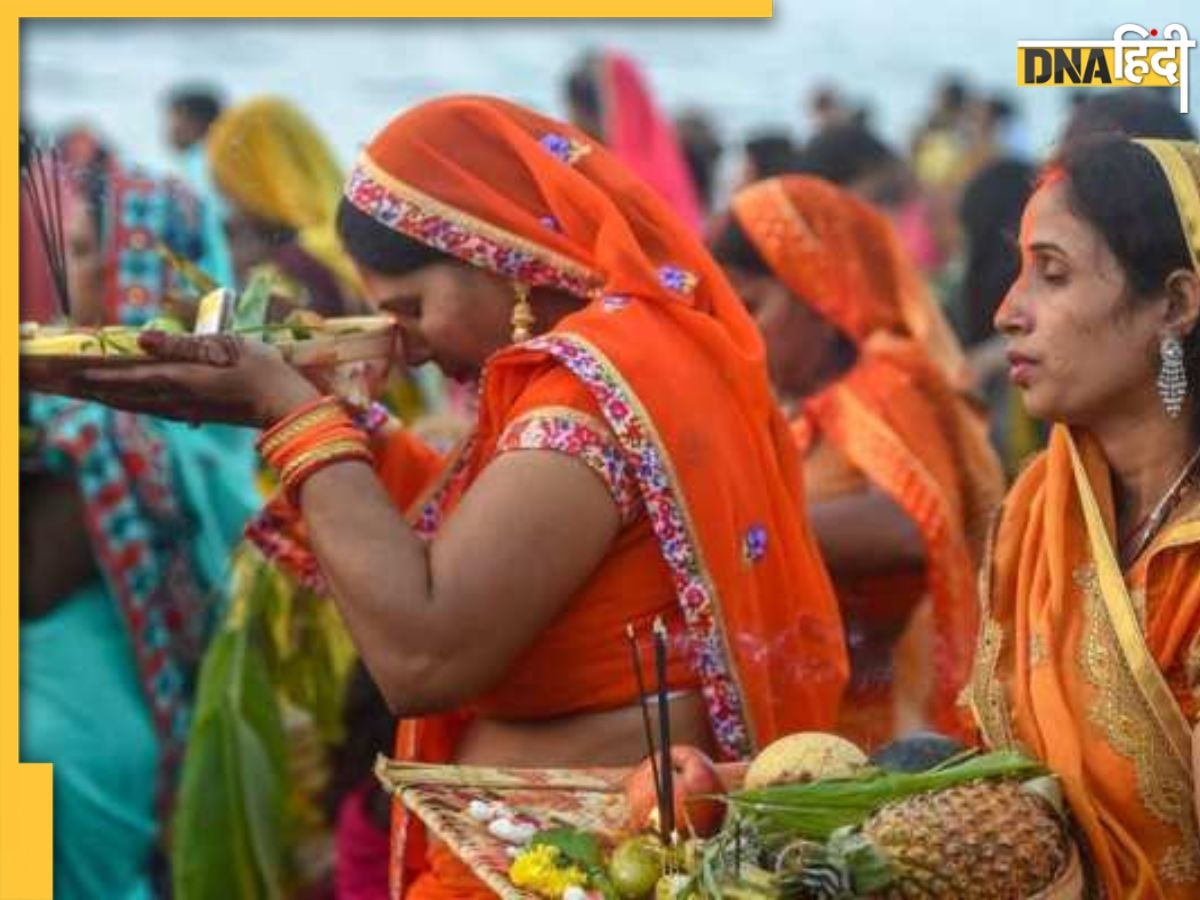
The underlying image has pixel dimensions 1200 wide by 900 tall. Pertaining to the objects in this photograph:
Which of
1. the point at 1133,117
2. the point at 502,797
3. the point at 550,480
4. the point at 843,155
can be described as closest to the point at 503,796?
the point at 502,797

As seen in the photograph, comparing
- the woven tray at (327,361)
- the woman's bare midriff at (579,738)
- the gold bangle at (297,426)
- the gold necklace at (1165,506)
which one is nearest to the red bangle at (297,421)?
the gold bangle at (297,426)

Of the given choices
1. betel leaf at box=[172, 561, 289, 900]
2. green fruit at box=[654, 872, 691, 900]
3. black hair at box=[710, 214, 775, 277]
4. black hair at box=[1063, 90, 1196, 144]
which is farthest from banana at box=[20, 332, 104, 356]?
black hair at box=[710, 214, 775, 277]

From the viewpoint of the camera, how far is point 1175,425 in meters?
2.96

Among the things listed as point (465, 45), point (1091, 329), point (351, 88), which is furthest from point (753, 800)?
point (465, 45)

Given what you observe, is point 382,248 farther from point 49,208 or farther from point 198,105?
point 198,105

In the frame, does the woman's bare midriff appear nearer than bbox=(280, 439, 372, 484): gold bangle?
No

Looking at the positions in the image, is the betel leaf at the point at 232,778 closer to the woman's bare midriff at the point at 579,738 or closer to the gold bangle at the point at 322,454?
the woman's bare midriff at the point at 579,738

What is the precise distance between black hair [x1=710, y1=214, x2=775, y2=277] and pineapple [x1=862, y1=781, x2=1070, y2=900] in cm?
248

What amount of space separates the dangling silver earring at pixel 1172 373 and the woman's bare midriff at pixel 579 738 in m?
0.85

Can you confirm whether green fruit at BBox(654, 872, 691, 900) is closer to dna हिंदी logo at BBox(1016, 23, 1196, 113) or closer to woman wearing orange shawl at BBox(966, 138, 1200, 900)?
woman wearing orange shawl at BBox(966, 138, 1200, 900)

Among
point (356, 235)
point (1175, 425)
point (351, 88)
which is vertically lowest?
point (1175, 425)

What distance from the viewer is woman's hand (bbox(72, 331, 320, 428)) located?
3346 mm

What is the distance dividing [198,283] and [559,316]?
59 centimetres

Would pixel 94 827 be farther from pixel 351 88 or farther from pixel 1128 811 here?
pixel 351 88
